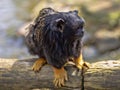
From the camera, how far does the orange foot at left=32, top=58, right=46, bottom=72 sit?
3.21m

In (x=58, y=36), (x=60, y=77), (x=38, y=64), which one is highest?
(x=58, y=36)

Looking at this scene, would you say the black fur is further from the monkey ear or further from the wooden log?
the wooden log

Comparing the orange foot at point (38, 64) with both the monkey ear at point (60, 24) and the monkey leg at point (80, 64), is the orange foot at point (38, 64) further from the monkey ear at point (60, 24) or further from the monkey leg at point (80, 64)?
the monkey ear at point (60, 24)

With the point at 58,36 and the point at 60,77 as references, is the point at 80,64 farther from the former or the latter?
the point at 58,36

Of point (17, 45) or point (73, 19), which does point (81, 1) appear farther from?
point (73, 19)

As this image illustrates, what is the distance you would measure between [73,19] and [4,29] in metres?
5.66

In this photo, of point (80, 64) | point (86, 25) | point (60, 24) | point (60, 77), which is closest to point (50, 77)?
point (60, 77)

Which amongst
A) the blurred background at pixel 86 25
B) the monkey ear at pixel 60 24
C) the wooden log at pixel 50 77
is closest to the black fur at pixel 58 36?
the monkey ear at pixel 60 24

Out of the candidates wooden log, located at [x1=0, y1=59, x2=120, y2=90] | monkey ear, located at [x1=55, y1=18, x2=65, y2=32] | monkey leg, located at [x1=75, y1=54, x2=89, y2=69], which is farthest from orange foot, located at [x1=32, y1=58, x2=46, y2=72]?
monkey ear, located at [x1=55, y1=18, x2=65, y2=32]

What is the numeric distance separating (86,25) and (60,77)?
484cm

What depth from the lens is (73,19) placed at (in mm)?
3004

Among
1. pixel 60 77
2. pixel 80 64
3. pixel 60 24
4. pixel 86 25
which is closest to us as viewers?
pixel 60 24

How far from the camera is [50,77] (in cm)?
317

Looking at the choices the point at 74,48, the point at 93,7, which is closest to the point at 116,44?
the point at 93,7
